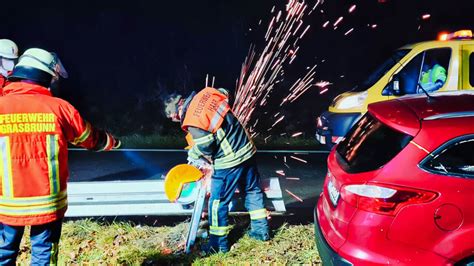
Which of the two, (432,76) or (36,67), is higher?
(36,67)

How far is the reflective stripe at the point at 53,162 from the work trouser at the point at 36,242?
313mm

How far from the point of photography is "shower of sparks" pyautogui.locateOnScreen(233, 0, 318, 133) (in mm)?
15117

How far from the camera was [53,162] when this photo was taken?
3361 millimetres

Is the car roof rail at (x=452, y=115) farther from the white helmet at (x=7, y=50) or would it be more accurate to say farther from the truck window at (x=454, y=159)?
the white helmet at (x=7, y=50)

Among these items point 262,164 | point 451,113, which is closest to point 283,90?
point 262,164

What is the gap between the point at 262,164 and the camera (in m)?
8.74

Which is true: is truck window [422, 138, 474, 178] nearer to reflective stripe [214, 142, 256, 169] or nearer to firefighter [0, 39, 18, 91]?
reflective stripe [214, 142, 256, 169]

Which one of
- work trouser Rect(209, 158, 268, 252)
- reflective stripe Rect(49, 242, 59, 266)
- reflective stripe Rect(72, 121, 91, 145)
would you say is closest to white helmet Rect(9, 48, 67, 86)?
reflective stripe Rect(72, 121, 91, 145)

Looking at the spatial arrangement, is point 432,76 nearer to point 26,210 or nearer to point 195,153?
point 195,153

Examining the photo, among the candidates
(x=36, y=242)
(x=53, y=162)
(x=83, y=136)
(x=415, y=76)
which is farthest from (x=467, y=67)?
(x=36, y=242)

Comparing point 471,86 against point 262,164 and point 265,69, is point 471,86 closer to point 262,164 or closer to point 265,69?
point 262,164

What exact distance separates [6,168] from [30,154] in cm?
20

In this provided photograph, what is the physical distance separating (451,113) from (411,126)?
1.03 ft

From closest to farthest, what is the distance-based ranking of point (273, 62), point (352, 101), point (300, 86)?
point (352, 101) → point (300, 86) → point (273, 62)
